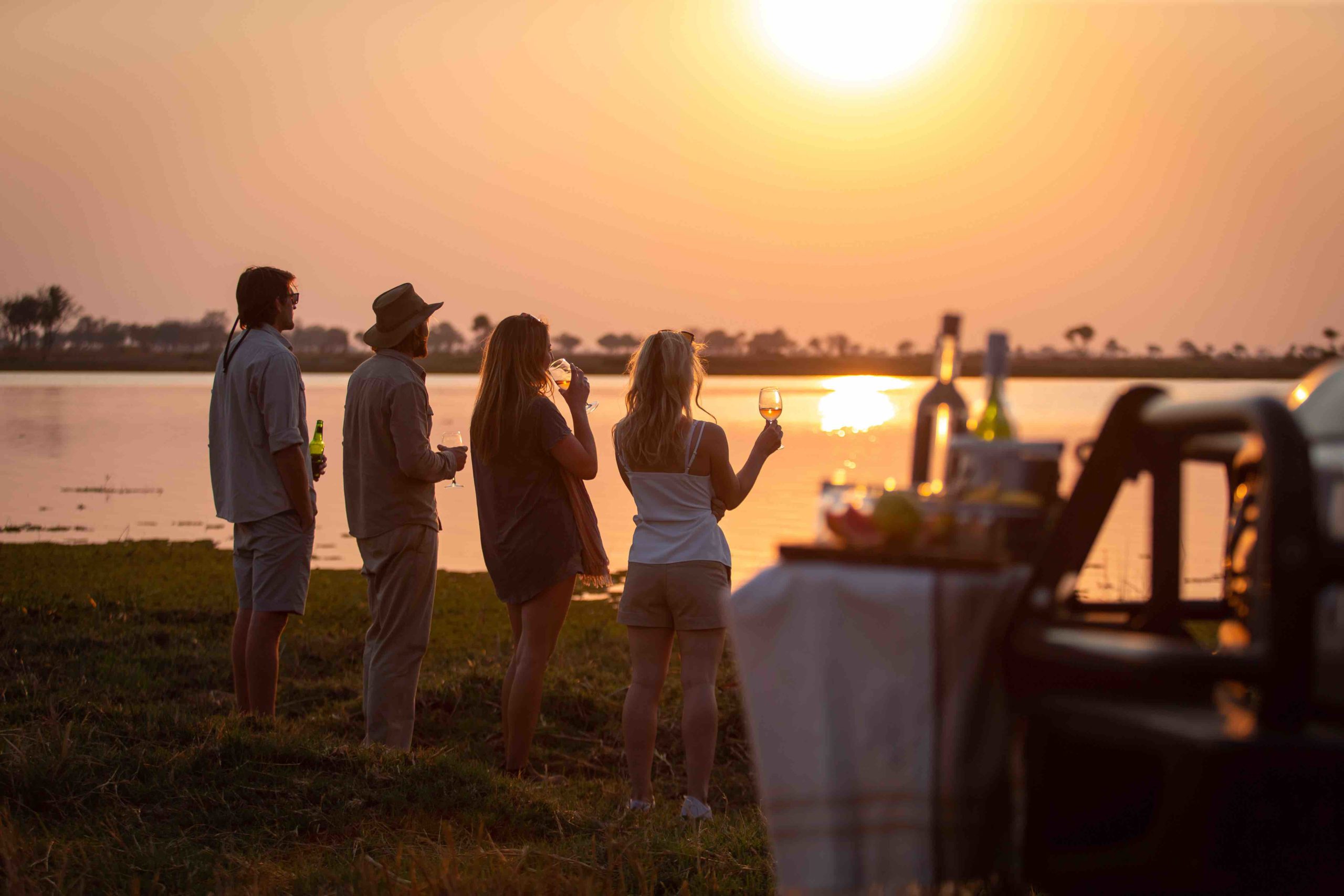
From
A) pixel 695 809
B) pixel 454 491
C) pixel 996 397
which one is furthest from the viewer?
pixel 454 491

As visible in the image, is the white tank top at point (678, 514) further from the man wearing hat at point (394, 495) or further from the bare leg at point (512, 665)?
the man wearing hat at point (394, 495)

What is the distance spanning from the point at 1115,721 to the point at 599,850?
2.63 meters

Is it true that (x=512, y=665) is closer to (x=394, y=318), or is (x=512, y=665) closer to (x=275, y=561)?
(x=275, y=561)

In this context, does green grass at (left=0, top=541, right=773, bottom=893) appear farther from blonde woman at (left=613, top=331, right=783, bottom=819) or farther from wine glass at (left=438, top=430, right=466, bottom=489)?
wine glass at (left=438, top=430, right=466, bottom=489)

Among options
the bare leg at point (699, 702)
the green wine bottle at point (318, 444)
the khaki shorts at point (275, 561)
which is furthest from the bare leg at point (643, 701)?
the green wine bottle at point (318, 444)

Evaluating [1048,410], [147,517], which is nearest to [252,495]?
[147,517]

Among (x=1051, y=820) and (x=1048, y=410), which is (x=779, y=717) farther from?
(x=1048, y=410)

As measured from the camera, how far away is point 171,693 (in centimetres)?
622

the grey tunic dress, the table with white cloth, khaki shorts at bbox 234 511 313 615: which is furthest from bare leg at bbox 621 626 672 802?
the table with white cloth

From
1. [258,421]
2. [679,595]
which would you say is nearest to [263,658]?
[258,421]

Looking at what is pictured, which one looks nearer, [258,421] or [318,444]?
[258,421]

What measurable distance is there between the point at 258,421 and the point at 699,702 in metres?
2.19

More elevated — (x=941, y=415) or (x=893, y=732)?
(x=941, y=415)

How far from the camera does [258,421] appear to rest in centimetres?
495
